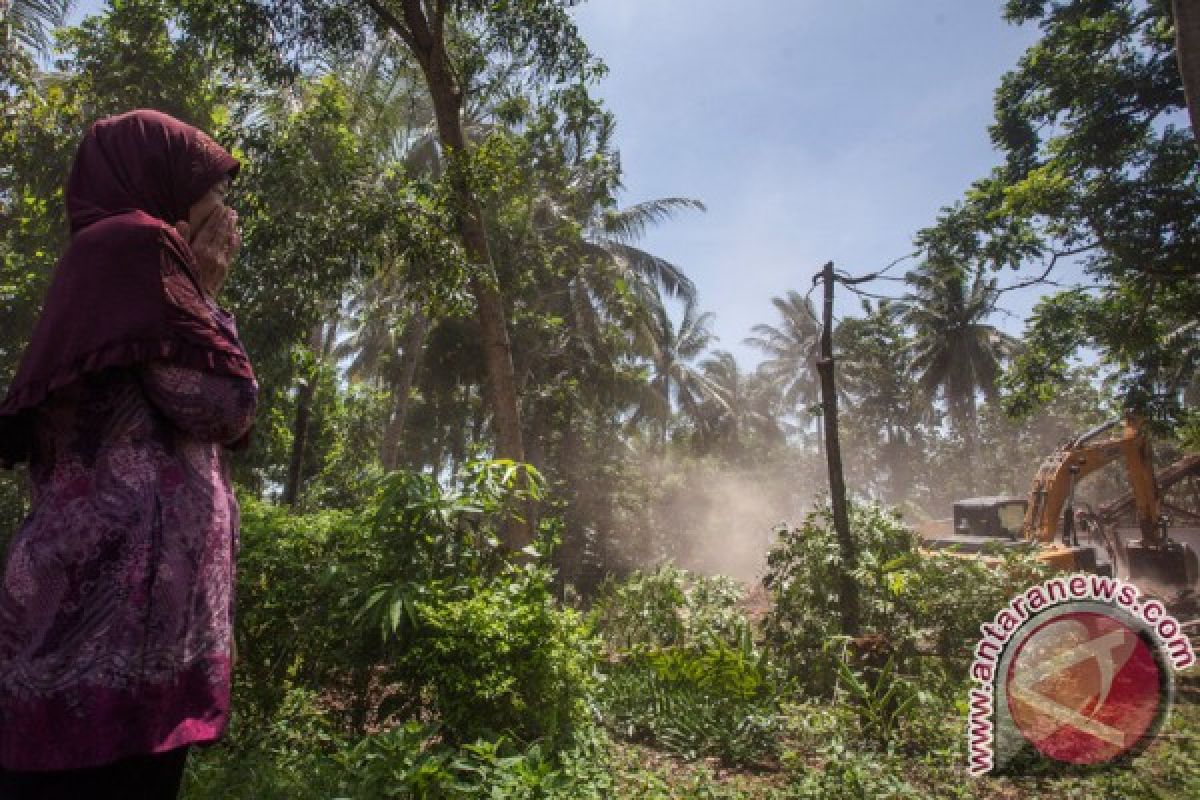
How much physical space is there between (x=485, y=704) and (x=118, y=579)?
257 centimetres

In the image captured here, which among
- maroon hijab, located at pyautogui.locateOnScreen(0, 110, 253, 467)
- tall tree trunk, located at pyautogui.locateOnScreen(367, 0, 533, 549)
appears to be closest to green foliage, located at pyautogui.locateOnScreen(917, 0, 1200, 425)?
tall tree trunk, located at pyautogui.locateOnScreen(367, 0, 533, 549)

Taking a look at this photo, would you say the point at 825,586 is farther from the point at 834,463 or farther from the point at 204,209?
the point at 204,209

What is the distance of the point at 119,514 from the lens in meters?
1.18

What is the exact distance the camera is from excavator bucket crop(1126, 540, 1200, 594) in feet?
38.3

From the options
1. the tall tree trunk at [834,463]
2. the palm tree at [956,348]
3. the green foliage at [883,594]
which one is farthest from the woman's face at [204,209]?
the palm tree at [956,348]

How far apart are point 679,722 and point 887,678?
5.42ft

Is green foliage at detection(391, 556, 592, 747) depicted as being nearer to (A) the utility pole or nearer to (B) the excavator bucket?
(A) the utility pole

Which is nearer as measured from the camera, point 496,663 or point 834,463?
point 496,663

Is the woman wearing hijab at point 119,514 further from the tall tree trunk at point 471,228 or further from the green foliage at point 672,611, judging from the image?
the green foliage at point 672,611

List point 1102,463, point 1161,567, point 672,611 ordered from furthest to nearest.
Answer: point 1102,463, point 1161,567, point 672,611

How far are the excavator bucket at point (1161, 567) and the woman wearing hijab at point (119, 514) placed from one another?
15.0 m

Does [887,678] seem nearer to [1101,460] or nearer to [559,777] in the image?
[559,777]

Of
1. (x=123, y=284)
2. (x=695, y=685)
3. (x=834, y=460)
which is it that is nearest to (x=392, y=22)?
(x=834, y=460)

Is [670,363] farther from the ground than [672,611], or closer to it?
farther from the ground
